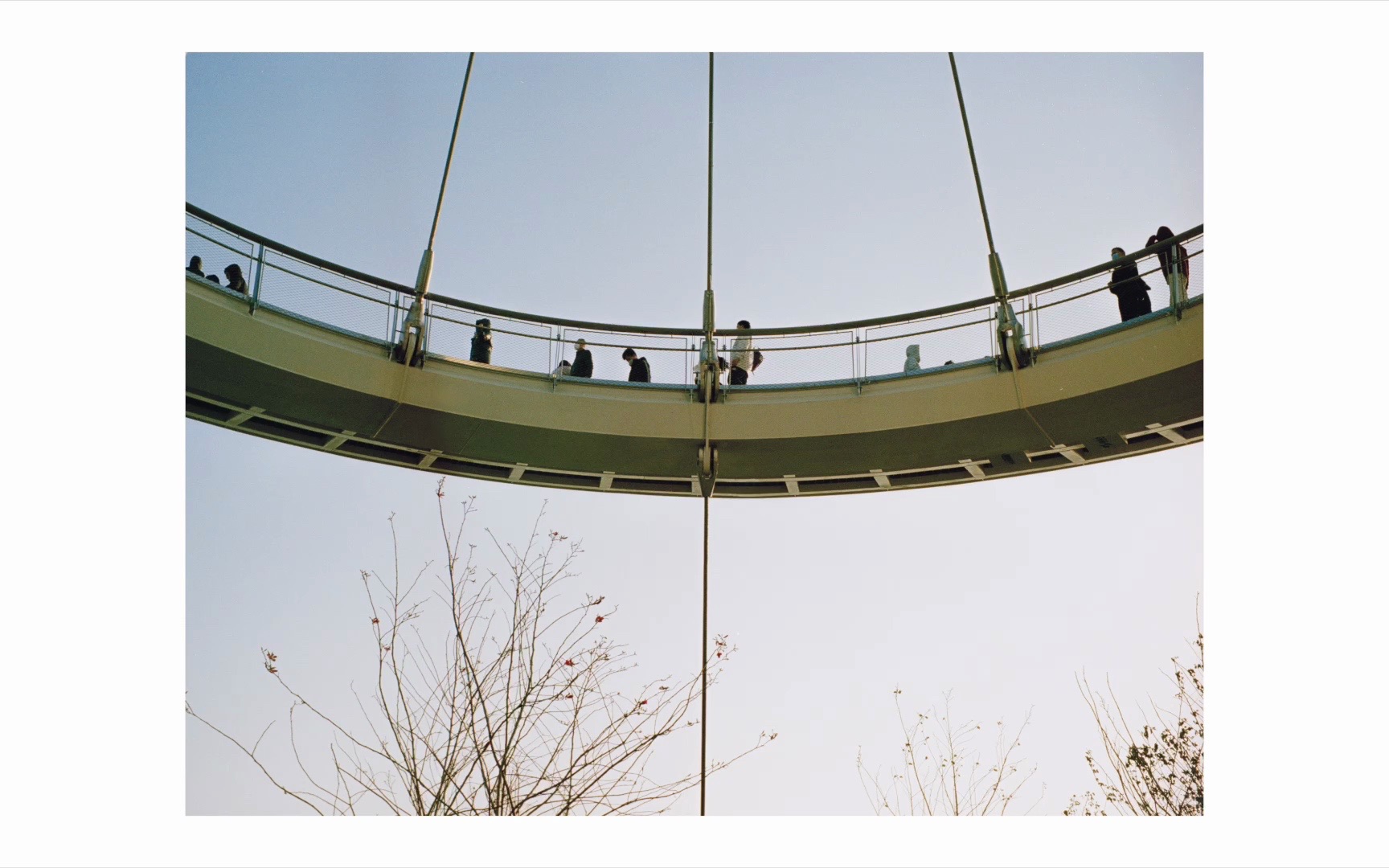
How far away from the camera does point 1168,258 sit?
8836 mm

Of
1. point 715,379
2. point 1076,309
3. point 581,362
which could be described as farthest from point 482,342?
point 1076,309

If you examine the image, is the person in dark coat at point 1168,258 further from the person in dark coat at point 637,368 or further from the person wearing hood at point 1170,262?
the person in dark coat at point 637,368

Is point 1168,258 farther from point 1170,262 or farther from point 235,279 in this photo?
point 235,279

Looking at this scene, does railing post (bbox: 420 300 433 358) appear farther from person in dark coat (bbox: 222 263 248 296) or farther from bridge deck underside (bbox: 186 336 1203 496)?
person in dark coat (bbox: 222 263 248 296)

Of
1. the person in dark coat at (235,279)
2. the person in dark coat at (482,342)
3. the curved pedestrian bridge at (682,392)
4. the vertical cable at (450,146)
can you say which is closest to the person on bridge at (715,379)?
the curved pedestrian bridge at (682,392)

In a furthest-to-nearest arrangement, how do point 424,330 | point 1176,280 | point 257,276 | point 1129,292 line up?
point 424,330
point 1129,292
point 257,276
point 1176,280

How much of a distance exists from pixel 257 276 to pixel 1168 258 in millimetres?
8255

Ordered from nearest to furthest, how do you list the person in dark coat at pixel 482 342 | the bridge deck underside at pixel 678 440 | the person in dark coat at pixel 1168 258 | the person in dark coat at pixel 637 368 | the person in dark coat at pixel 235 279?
the person in dark coat at pixel 1168 258 → the person in dark coat at pixel 235 279 → the bridge deck underside at pixel 678 440 → the person in dark coat at pixel 482 342 → the person in dark coat at pixel 637 368

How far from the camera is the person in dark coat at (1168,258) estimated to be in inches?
341

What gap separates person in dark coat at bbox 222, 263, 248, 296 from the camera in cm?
898

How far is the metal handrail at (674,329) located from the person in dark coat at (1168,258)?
0.15 ft
